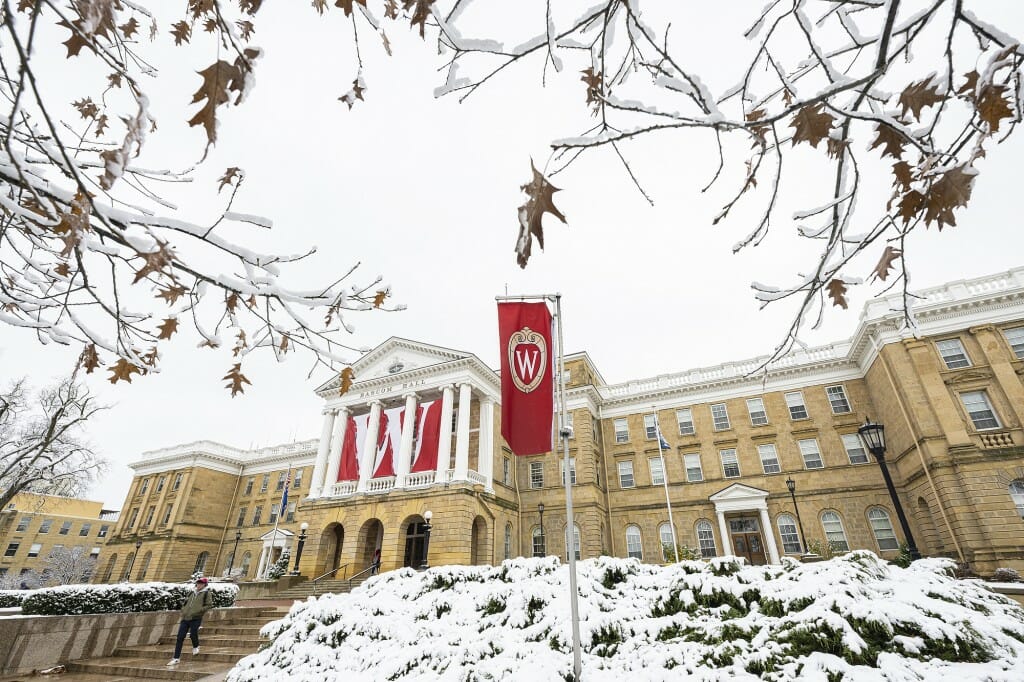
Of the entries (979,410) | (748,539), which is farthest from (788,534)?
(979,410)

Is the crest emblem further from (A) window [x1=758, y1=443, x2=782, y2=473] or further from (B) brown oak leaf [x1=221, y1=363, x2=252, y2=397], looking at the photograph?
(A) window [x1=758, y1=443, x2=782, y2=473]

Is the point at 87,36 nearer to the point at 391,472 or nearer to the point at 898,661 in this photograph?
the point at 898,661

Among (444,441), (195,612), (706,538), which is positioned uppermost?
(444,441)

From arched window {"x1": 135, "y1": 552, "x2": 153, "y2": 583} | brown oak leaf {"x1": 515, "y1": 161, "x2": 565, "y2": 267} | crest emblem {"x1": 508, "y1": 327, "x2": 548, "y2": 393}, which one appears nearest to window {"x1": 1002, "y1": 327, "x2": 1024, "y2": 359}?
crest emblem {"x1": 508, "y1": 327, "x2": 548, "y2": 393}

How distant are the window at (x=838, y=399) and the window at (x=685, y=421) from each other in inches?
285

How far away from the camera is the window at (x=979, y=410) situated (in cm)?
1903

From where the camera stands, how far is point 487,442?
26438mm

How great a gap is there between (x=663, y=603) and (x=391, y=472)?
19168 mm

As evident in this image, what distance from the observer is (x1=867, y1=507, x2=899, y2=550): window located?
21406mm

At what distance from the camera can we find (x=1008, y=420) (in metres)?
18.6

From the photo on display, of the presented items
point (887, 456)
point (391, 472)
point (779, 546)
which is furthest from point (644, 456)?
point (391, 472)

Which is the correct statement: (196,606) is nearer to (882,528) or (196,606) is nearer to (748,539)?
(748,539)

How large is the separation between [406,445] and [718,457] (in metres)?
17.9

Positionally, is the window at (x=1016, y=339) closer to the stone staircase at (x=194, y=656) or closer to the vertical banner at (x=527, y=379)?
the vertical banner at (x=527, y=379)
